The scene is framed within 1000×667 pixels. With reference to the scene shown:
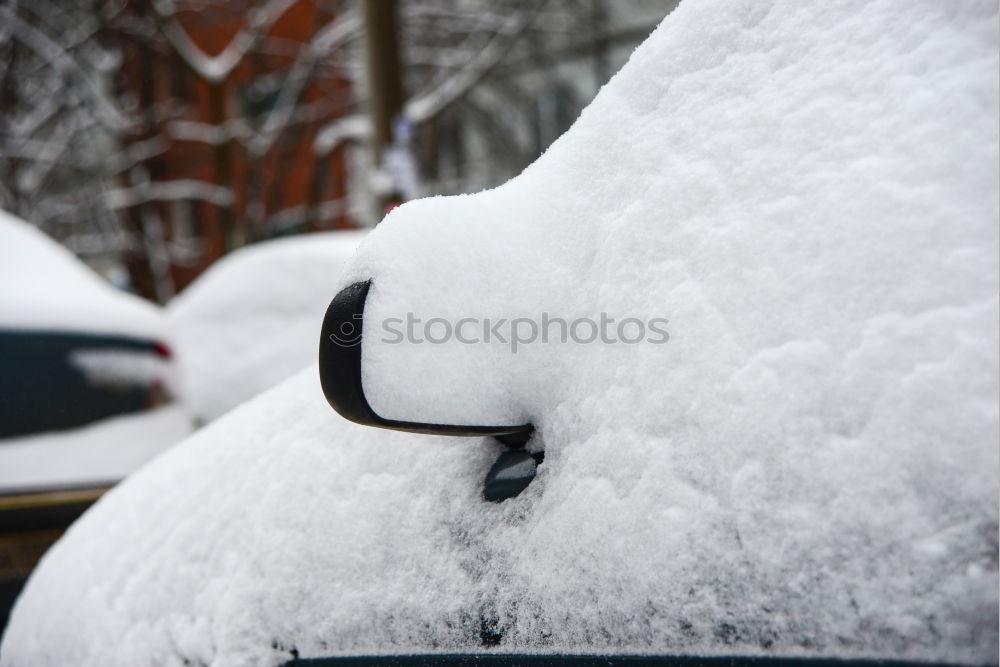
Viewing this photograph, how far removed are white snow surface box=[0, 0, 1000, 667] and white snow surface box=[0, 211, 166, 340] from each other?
208 centimetres

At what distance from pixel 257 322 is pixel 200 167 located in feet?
57.3

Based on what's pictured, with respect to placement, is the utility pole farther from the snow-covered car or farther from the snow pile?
the snow-covered car

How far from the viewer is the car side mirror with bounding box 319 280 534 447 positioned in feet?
3.14

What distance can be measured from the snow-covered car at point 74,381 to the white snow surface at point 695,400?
1.88 m

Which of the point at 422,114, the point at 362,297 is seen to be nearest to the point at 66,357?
the point at 362,297

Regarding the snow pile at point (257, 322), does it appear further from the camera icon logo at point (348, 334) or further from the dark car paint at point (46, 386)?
the camera icon logo at point (348, 334)

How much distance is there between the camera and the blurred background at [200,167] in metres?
2.94

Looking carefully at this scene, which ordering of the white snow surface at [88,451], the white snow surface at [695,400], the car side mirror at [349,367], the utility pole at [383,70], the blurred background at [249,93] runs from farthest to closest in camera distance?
the blurred background at [249,93] → the utility pole at [383,70] → the white snow surface at [88,451] → the car side mirror at [349,367] → the white snow surface at [695,400]

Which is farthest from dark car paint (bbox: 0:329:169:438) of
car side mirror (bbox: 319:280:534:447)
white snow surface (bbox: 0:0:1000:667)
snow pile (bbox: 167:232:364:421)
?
car side mirror (bbox: 319:280:534:447)

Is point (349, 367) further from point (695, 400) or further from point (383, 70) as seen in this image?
point (383, 70)

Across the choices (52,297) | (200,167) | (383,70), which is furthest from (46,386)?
(200,167)

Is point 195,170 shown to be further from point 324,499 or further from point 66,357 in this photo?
point 324,499

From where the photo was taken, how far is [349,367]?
3.15 ft

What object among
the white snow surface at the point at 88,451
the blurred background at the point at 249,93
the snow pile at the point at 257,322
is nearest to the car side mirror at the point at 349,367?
the white snow surface at the point at 88,451
